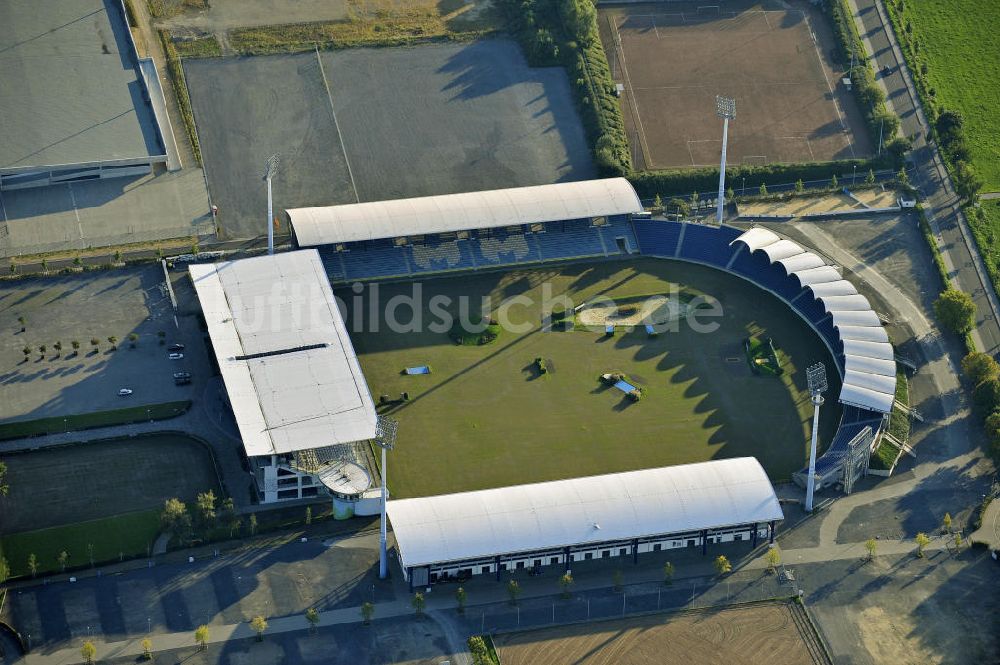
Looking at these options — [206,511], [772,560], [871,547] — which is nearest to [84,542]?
[206,511]

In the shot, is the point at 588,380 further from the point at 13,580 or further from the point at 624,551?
the point at 13,580

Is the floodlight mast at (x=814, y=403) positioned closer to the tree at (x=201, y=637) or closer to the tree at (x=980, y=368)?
the tree at (x=980, y=368)

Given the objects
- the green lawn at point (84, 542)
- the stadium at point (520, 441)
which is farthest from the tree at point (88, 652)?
the stadium at point (520, 441)

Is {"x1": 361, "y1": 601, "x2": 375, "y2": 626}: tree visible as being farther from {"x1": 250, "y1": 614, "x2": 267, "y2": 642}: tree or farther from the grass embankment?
the grass embankment

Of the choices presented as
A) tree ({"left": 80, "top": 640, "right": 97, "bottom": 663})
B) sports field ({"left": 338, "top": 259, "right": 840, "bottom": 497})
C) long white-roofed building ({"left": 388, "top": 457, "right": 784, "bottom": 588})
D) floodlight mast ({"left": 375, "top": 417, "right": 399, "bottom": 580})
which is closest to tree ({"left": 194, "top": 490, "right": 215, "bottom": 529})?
floodlight mast ({"left": 375, "top": 417, "right": 399, "bottom": 580})

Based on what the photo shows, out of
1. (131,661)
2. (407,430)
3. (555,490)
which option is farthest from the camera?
(407,430)

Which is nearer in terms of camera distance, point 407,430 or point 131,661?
point 131,661

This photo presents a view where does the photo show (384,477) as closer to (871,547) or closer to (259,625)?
(259,625)

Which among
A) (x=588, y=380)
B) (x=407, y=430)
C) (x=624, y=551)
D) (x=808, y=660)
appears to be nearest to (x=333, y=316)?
(x=407, y=430)
